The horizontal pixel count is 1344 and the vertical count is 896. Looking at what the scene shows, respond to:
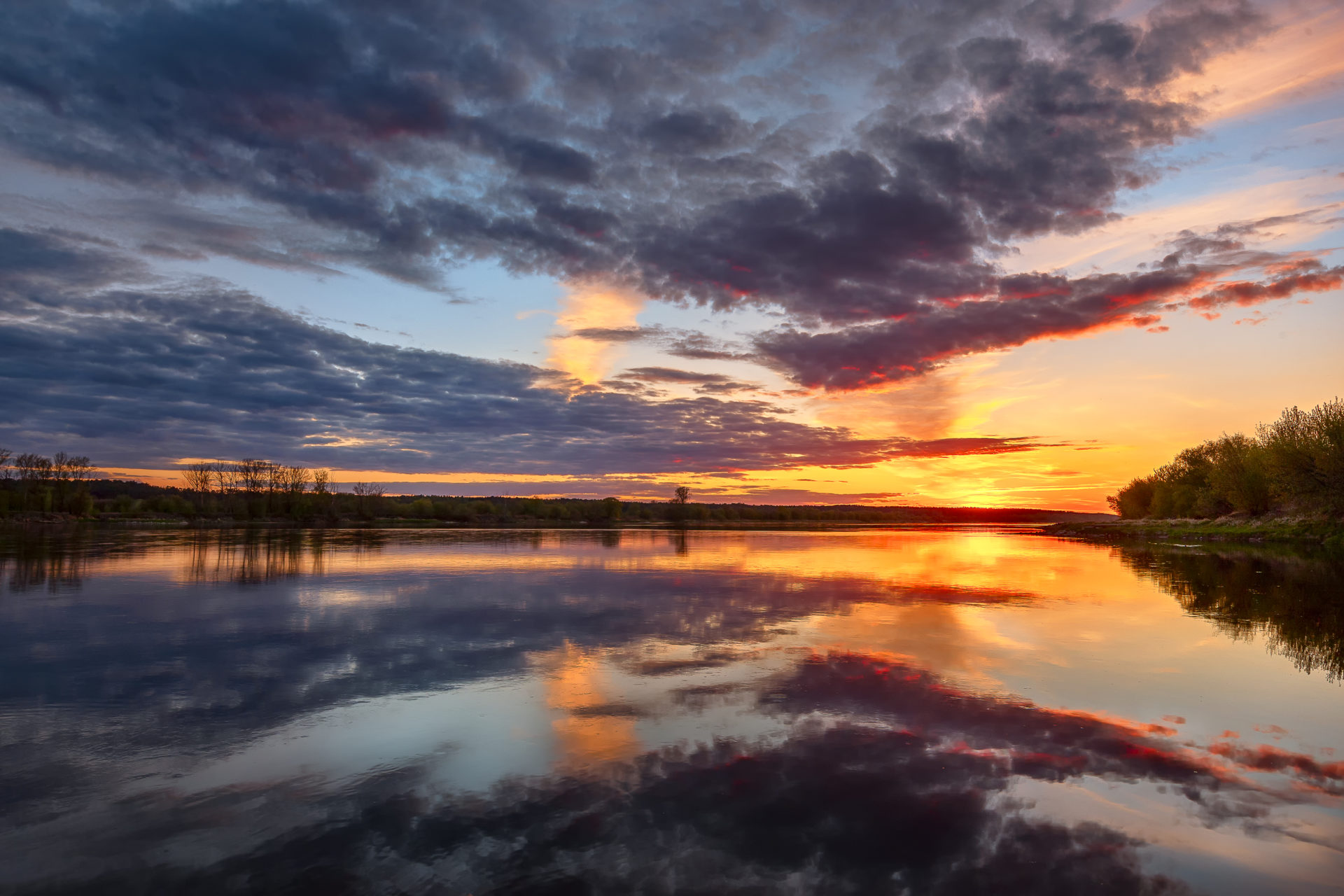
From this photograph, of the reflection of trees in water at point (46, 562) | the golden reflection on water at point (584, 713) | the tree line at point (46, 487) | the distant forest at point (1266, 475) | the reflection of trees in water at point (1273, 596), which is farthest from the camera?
the tree line at point (46, 487)

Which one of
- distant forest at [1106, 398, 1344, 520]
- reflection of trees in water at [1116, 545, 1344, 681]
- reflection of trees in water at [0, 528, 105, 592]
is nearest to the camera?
reflection of trees in water at [1116, 545, 1344, 681]

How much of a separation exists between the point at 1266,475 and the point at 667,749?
61322 mm

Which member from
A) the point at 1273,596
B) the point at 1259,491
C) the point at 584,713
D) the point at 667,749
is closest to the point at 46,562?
the point at 584,713

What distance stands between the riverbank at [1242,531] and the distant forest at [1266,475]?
3.56 ft

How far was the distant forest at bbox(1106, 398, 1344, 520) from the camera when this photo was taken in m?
41.3

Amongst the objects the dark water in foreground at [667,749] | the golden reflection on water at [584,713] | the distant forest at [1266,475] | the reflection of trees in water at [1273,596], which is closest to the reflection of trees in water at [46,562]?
the dark water in foreground at [667,749]

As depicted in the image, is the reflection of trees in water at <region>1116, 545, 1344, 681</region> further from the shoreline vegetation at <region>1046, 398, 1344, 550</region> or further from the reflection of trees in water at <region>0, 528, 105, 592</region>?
the reflection of trees in water at <region>0, 528, 105, 592</region>

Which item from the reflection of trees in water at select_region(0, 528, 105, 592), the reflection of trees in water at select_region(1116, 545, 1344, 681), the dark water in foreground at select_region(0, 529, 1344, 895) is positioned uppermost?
the reflection of trees in water at select_region(0, 528, 105, 592)

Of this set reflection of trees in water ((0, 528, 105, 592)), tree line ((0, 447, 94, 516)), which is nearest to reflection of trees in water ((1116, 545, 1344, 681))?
reflection of trees in water ((0, 528, 105, 592))

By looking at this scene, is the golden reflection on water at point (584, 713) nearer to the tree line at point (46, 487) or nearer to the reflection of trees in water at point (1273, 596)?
the reflection of trees in water at point (1273, 596)

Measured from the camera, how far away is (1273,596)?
69.6 feet

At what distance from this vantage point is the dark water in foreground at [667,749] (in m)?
5.39

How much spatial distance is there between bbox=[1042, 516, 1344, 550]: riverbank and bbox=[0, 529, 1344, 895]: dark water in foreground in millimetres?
37465

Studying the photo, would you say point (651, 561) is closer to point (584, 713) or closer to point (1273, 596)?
point (1273, 596)
